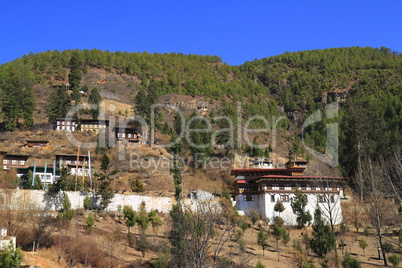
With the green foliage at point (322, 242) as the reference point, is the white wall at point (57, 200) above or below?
above

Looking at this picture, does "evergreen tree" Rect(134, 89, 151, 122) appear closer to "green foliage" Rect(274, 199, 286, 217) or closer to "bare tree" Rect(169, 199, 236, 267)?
"green foliage" Rect(274, 199, 286, 217)

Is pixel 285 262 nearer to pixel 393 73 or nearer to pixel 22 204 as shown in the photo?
pixel 22 204

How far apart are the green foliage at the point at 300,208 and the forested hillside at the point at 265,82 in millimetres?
15755

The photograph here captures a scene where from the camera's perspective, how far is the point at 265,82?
525 ft

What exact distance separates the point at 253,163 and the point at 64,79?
57.6 meters

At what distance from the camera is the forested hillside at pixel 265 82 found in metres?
72.4

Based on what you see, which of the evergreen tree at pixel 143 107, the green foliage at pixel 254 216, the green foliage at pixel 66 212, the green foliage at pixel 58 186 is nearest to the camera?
the green foliage at pixel 66 212

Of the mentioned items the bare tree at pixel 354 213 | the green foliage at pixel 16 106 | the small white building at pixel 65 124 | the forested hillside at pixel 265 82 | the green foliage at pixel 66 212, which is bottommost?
the bare tree at pixel 354 213

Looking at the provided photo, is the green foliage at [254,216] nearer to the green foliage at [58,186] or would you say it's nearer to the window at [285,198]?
the window at [285,198]

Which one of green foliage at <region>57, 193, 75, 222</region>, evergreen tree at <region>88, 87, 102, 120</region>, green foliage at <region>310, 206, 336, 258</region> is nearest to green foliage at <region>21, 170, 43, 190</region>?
green foliage at <region>57, 193, 75, 222</region>

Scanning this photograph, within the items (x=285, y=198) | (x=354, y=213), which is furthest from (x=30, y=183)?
(x=354, y=213)

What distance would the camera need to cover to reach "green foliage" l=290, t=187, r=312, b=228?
1881 inches

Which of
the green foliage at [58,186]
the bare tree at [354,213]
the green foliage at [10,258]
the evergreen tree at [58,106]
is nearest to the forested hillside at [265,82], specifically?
the evergreen tree at [58,106]

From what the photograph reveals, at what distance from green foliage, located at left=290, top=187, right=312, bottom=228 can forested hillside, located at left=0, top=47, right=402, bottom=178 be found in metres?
15.8
